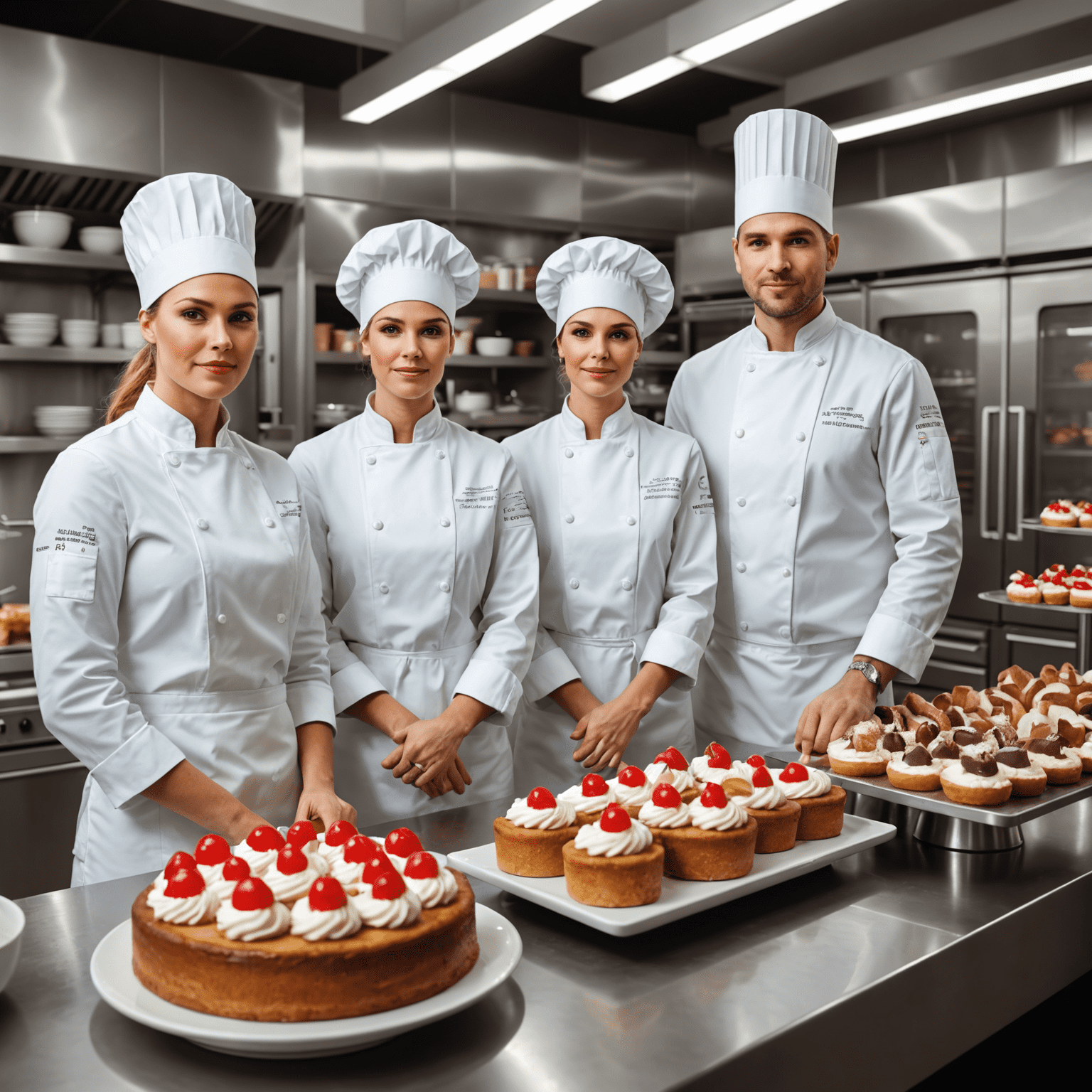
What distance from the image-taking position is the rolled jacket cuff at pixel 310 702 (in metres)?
1.60

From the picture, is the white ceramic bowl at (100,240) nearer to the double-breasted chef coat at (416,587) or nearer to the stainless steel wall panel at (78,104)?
the stainless steel wall panel at (78,104)

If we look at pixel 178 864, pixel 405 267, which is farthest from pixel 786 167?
pixel 178 864

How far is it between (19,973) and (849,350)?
5.50ft

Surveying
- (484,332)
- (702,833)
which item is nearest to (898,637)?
(702,833)

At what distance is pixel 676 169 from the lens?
5250 mm

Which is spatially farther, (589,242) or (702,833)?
(589,242)

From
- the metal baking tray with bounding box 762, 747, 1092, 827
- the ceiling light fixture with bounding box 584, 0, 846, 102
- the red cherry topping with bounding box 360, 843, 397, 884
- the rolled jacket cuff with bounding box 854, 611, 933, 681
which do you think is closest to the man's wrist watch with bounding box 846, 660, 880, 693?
the rolled jacket cuff with bounding box 854, 611, 933, 681

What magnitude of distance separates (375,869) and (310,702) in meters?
0.70

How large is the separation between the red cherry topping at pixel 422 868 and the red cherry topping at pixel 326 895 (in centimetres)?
8

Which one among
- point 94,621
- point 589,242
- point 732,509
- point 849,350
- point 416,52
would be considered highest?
point 416,52

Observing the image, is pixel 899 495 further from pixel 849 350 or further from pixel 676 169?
pixel 676 169

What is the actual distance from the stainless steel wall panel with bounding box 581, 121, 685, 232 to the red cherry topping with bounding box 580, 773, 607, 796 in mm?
4055

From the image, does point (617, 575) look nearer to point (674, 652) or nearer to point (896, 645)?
point (674, 652)

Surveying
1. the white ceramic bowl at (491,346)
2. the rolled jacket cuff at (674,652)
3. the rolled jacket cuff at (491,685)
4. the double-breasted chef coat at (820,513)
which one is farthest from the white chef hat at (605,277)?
the white ceramic bowl at (491,346)
